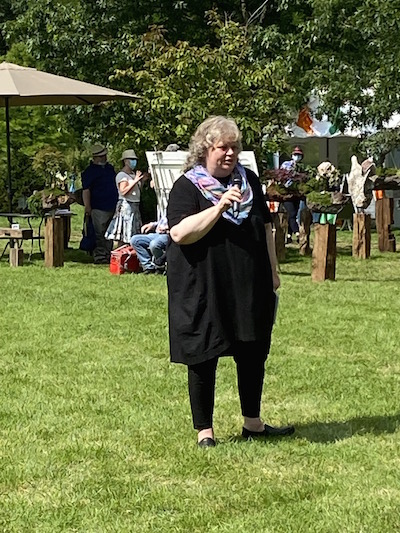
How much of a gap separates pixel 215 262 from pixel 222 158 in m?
0.51

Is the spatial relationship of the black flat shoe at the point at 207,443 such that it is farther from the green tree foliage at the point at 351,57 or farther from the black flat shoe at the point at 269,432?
the green tree foliage at the point at 351,57

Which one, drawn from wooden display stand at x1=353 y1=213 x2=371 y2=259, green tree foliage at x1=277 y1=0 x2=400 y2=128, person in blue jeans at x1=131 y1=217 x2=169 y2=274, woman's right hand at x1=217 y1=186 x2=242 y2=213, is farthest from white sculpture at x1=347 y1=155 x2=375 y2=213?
woman's right hand at x1=217 y1=186 x2=242 y2=213

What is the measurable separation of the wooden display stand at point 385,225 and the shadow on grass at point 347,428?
11.1m

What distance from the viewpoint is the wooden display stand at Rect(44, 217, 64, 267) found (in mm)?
13977

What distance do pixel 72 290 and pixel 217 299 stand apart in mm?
6682

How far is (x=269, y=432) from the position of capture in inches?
228

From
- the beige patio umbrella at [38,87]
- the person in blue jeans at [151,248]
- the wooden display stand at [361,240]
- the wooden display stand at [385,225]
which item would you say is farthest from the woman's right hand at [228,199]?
the wooden display stand at [385,225]

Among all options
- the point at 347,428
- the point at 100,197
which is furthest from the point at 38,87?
the point at 347,428

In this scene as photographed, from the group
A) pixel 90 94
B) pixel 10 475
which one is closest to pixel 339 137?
pixel 90 94

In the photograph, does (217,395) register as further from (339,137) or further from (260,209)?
(339,137)

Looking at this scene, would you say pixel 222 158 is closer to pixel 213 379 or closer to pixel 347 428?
pixel 213 379

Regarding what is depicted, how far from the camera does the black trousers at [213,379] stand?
5449 mm

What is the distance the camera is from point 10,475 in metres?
5.08

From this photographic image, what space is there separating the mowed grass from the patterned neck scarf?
1.19m
